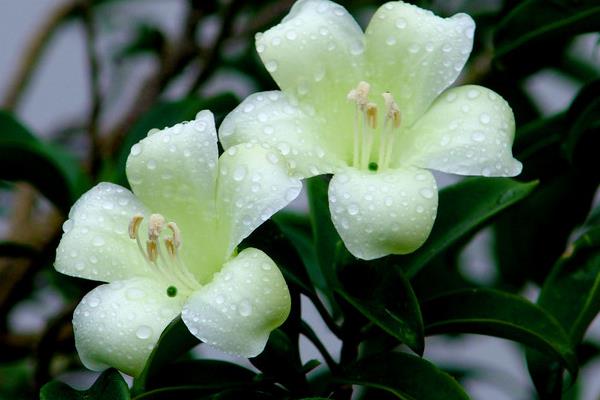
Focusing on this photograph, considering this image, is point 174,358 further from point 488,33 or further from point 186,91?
point 488,33

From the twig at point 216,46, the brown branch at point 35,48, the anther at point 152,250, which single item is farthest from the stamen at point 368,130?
the brown branch at point 35,48

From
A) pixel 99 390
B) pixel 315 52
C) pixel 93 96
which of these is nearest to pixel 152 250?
pixel 99 390

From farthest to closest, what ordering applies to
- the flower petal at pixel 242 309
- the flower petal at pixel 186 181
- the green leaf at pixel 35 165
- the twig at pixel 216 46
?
the twig at pixel 216 46 < the green leaf at pixel 35 165 < the flower petal at pixel 186 181 < the flower petal at pixel 242 309

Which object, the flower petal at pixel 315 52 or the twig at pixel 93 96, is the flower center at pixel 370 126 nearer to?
the flower petal at pixel 315 52

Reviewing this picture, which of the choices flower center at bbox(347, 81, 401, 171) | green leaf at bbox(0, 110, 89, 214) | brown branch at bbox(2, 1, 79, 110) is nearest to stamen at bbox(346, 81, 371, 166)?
flower center at bbox(347, 81, 401, 171)

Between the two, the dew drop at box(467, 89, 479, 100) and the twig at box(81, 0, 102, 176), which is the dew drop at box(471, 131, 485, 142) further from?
the twig at box(81, 0, 102, 176)

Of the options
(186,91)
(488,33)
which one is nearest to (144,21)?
(186,91)

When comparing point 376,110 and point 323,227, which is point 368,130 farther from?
point 323,227
